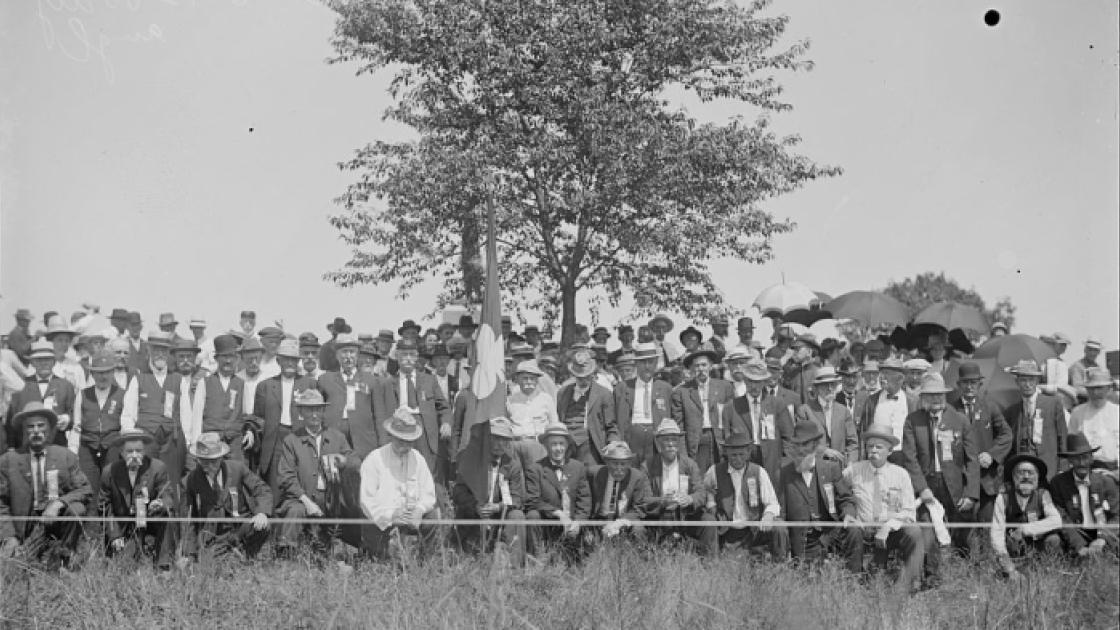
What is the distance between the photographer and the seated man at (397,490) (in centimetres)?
1055

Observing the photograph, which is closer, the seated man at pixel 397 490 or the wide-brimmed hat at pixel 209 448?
the seated man at pixel 397 490

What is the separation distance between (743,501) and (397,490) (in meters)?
3.03

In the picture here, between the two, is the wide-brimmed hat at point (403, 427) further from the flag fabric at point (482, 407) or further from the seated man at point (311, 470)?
the seated man at point (311, 470)

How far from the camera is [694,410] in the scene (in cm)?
1185

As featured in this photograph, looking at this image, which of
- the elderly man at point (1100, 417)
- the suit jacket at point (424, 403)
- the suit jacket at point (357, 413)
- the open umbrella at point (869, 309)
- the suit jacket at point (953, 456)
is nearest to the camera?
the suit jacket at point (953, 456)

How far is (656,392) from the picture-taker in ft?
39.5

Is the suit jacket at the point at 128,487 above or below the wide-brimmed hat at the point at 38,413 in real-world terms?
below

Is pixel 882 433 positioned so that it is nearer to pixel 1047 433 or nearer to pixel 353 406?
pixel 1047 433

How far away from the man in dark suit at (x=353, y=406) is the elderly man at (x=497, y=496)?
1267 millimetres

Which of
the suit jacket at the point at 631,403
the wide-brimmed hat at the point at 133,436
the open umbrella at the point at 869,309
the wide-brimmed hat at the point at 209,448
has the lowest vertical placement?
the wide-brimmed hat at the point at 209,448

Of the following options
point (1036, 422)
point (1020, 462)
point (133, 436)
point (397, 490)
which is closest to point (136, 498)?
point (133, 436)

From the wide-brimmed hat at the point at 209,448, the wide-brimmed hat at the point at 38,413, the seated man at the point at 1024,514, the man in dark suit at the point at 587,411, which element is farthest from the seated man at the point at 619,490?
the wide-brimmed hat at the point at 38,413

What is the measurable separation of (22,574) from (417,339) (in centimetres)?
534

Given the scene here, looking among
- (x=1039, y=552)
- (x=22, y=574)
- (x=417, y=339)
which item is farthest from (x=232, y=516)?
(x=1039, y=552)
